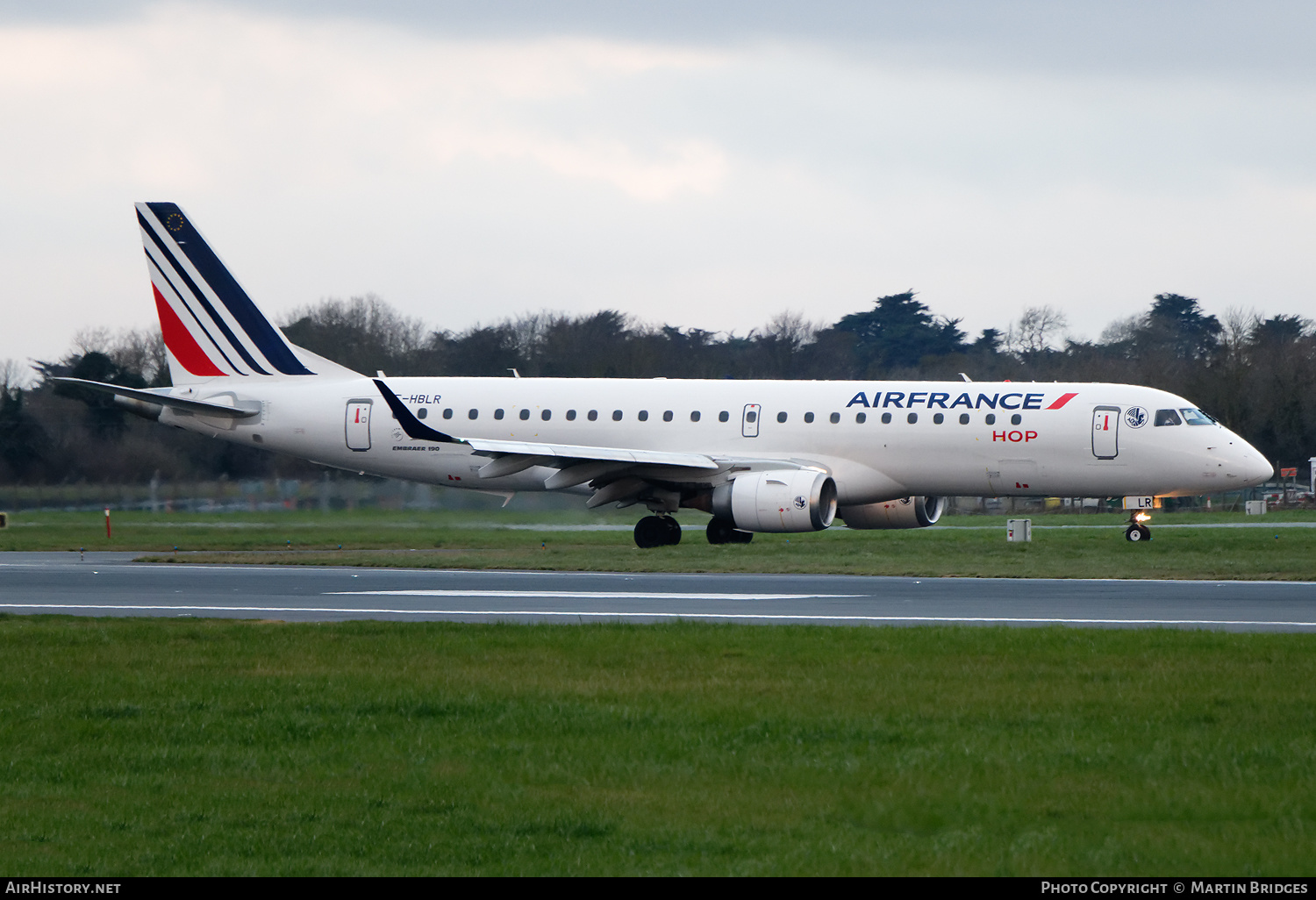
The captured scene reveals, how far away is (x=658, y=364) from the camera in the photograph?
196 ft

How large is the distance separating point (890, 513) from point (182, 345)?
1613cm

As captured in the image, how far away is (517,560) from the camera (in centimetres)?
2741

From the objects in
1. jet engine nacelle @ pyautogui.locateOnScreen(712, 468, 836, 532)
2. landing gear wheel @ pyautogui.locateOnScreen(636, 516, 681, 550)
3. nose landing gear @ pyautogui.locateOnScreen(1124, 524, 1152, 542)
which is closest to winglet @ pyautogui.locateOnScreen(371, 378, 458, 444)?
landing gear wheel @ pyautogui.locateOnScreen(636, 516, 681, 550)

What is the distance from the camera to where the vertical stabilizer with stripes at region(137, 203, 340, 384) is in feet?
113

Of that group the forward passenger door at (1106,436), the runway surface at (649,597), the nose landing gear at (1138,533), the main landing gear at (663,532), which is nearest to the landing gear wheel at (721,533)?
the main landing gear at (663,532)

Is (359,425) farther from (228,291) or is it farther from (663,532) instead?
(663,532)

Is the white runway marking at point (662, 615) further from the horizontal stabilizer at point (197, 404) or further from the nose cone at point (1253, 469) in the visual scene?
the nose cone at point (1253, 469)

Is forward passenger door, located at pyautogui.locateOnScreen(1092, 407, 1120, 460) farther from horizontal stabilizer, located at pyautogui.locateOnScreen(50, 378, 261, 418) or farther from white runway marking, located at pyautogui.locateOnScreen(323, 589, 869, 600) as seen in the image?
horizontal stabilizer, located at pyautogui.locateOnScreen(50, 378, 261, 418)

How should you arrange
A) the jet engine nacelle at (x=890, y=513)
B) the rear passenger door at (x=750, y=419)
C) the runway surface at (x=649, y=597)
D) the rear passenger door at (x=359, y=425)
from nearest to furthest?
the runway surface at (x=649, y=597) < the rear passenger door at (x=750, y=419) < the jet engine nacelle at (x=890, y=513) < the rear passenger door at (x=359, y=425)

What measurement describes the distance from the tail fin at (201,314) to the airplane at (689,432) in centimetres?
4

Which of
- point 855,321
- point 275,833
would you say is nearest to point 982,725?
point 275,833

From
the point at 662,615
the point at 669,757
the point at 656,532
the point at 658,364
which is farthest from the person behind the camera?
the point at 658,364

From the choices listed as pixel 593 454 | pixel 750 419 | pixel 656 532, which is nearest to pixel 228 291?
pixel 593 454

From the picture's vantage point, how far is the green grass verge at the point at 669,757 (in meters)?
6.59
